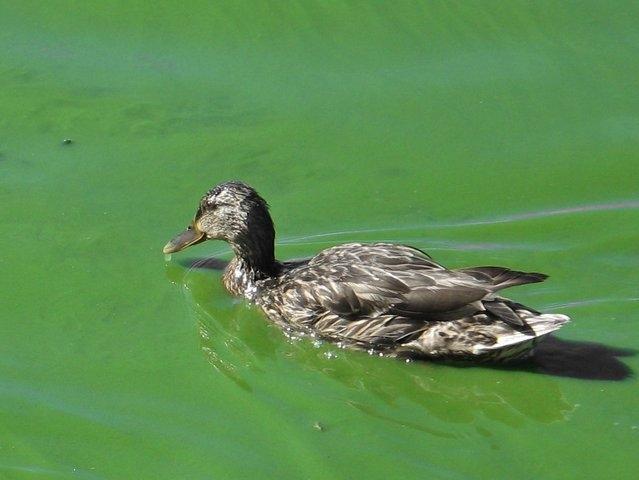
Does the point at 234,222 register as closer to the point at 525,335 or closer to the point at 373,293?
the point at 373,293

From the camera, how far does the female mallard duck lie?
22.9 feet

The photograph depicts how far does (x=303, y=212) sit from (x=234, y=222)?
703 mm

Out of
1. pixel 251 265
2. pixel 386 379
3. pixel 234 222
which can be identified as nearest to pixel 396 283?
Result: pixel 386 379

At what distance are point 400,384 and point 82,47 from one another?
14.9ft

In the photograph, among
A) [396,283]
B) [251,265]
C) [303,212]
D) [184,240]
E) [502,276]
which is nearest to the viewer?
[502,276]

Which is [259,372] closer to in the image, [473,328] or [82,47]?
[473,328]

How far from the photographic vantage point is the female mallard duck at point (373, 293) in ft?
22.9

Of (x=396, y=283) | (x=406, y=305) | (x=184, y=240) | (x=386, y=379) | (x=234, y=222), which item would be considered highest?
(x=234, y=222)

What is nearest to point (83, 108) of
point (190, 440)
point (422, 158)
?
point (422, 158)

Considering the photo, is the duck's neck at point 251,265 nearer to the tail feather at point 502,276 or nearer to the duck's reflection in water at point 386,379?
the duck's reflection in water at point 386,379

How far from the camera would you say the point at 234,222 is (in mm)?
7969

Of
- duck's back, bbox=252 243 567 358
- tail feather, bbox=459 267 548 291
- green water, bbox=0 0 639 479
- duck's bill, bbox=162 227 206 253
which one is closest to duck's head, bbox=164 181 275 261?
duck's bill, bbox=162 227 206 253

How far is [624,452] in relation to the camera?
20.8 ft

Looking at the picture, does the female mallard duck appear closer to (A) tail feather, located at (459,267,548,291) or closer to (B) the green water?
(A) tail feather, located at (459,267,548,291)
